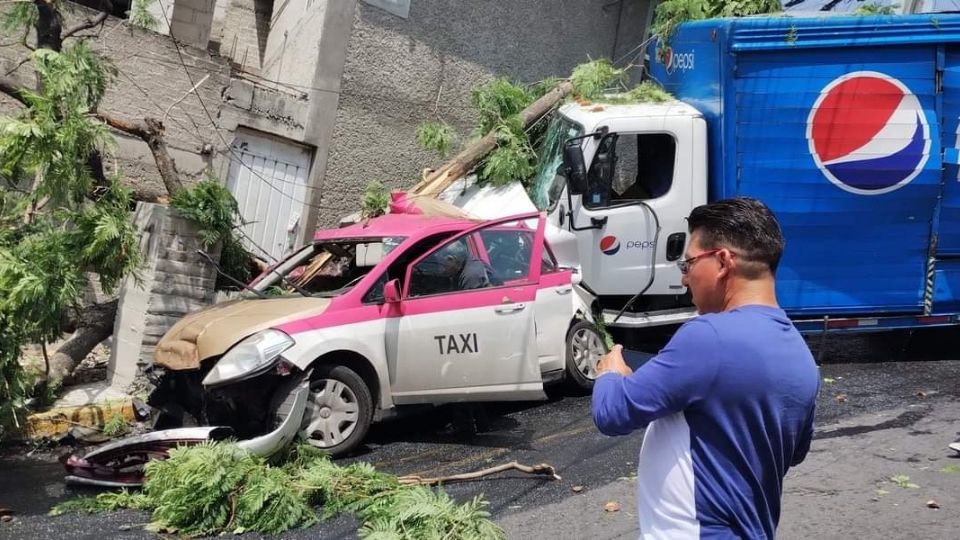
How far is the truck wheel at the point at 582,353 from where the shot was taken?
8250 mm

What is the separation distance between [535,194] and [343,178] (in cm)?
323

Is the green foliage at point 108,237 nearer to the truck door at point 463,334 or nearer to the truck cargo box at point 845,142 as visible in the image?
the truck door at point 463,334

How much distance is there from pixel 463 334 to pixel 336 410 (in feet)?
3.67

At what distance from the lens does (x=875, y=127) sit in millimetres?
8672

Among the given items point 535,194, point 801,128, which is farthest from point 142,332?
point 801,128

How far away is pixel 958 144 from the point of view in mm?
8797

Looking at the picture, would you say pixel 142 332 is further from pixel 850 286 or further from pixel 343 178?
pixel 850 286

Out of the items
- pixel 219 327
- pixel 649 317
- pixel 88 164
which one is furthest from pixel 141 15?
pixel 649 317

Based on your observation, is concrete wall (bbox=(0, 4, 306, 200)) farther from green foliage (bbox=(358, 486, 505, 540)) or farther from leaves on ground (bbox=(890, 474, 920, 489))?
leaves on ground (bbox=(890, 474, 920, 489))

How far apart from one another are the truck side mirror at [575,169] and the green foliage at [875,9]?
315 cm

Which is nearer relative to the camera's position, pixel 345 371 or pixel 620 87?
pixel 345 371

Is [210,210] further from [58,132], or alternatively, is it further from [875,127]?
[875,127]

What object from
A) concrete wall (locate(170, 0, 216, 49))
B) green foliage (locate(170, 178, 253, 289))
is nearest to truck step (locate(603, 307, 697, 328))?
green foliage (locate(170, 178, 253, 289))

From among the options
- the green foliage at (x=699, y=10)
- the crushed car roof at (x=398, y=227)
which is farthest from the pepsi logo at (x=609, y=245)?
the green foliage at (x=699, y=10)
